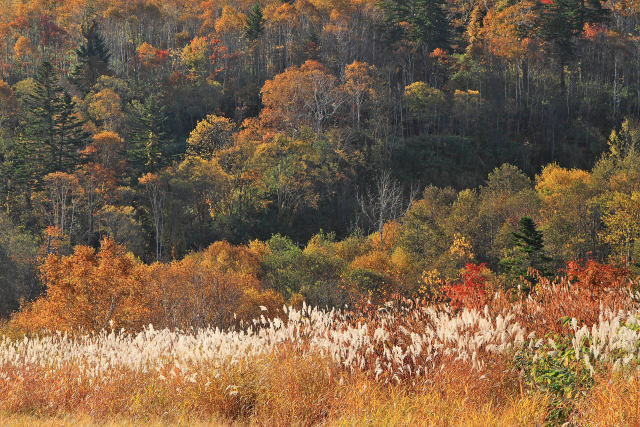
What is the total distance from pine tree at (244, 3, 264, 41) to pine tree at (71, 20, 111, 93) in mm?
23816

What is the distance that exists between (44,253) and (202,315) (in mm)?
22920

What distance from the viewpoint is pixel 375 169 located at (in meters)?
77.4

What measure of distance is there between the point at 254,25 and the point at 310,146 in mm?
36376

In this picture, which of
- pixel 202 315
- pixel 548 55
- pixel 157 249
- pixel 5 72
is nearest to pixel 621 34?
pixel 548 55

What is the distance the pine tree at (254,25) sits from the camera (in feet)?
325

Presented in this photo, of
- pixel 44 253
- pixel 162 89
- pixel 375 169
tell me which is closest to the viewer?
pixel 44 253

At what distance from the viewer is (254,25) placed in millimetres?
99000

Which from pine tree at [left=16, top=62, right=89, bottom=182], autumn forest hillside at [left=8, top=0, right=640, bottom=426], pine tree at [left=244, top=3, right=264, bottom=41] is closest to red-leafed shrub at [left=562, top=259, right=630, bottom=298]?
autumn forest hillside at [left=8, top=0, right=640, bottom=426]

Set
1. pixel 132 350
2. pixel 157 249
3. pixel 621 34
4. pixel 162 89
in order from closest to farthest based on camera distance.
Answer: pixel 132 350 → pixel 157 249 → pixel 162 89 → pixel 621 34

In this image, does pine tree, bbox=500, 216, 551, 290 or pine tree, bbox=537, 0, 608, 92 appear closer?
pine tree, bbox=500, 216, 551, 290

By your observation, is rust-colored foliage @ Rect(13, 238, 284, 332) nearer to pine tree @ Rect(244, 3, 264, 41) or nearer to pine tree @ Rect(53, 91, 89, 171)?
pine tree @ Rect(53, 91, 89, 171)

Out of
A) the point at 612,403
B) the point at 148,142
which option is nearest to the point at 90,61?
the point at 148,142

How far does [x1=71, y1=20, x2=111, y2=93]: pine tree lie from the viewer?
281ft

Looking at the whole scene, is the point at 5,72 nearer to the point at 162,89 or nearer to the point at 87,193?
the point at 162,89
